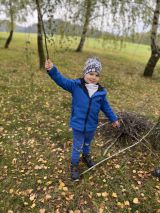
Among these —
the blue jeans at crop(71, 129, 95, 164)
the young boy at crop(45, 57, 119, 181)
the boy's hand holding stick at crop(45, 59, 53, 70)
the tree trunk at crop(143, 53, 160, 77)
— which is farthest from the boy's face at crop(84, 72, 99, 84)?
the tree trunk at crop(143, 53, 160, 77)

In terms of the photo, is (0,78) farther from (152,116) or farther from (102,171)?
(102,171)

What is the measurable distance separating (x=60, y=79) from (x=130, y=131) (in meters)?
2.37

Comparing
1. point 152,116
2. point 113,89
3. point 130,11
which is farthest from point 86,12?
point 152,116

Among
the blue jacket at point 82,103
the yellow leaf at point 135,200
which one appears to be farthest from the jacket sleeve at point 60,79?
the yellow leaf at point 135,200

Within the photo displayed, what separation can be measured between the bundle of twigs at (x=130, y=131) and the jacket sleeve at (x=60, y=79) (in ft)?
6.67

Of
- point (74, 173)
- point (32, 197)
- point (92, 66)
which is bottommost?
point (32, 197)

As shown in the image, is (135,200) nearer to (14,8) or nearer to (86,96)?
(86,96)

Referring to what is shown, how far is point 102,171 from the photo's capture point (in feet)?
15.9

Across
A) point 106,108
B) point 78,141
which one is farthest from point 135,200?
point 106,108

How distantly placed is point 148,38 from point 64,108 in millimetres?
7227

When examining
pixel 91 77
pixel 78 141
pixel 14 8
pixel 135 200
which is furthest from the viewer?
pixel 14 8

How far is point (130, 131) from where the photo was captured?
564 centimetres

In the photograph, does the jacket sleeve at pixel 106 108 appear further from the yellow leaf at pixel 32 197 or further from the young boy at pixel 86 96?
the yellow leaf at pixel 32 197

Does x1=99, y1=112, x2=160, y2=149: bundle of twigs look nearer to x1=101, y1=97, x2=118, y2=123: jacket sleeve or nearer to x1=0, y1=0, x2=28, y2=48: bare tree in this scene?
x1=101, y1=97, x2=118, y2=123: jacket sleeve
